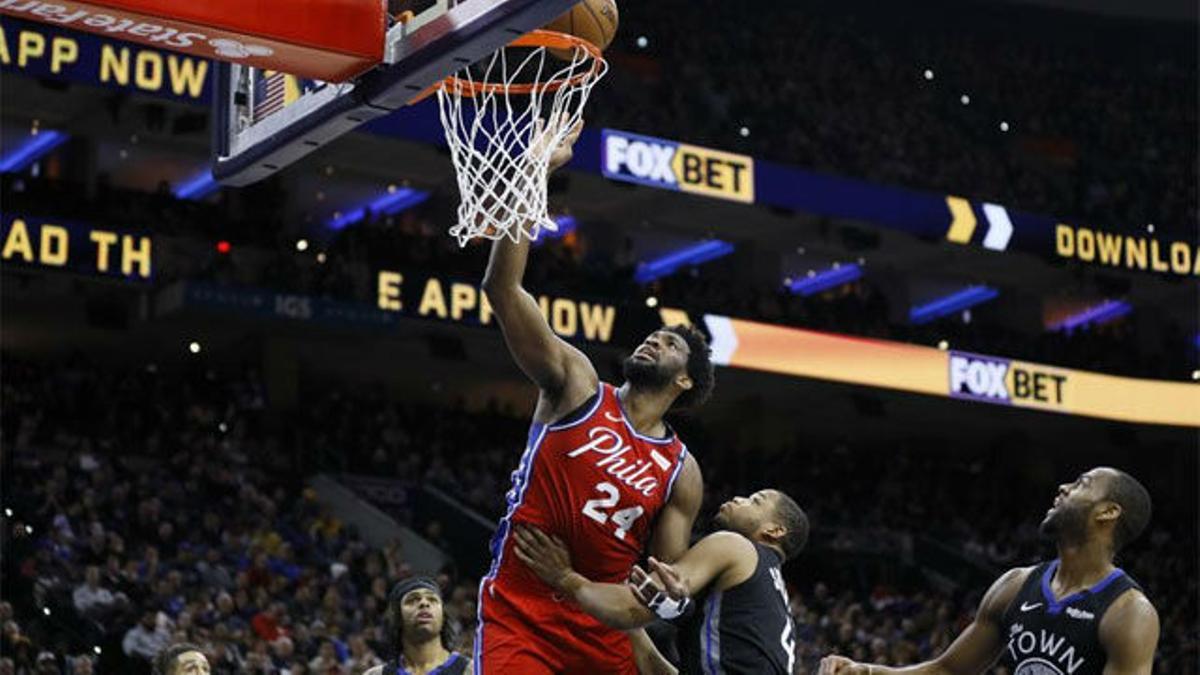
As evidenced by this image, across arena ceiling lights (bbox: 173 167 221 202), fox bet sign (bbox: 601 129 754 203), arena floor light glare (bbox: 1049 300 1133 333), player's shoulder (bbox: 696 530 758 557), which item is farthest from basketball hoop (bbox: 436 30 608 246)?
arena floor light glare (bbox: 1049 300 1133 333)

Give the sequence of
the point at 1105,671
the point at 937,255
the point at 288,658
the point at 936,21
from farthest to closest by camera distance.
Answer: the point at 936,21, the point at 937,255, the point at 288,658, the point at 1105,671

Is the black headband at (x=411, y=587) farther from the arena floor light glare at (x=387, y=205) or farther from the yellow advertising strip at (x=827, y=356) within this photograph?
the arena floor light glare at (x=387, y=205)

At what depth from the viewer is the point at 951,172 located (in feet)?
102

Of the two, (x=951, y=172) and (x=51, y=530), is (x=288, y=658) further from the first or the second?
(x=951, y=172)

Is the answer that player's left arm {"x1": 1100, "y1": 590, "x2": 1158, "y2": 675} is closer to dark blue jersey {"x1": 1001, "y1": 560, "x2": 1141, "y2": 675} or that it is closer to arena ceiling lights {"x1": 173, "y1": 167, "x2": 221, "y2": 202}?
dark blue jersey {"x1": 1001, "y1": 560, "x2": 1141, "y2": 675}

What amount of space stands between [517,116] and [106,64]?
49.0 feet

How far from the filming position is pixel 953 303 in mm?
34500

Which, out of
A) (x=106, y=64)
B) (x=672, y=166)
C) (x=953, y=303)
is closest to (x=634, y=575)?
(x=106, y=64)

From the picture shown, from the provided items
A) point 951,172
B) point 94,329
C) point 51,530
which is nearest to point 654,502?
point 51,530

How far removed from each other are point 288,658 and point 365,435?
30.9 feet

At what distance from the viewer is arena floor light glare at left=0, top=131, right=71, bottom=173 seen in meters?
27.7

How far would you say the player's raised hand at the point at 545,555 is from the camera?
20.9 ft

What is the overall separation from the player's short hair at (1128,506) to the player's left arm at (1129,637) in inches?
11.0

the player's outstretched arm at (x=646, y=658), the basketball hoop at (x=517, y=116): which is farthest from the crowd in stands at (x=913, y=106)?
the player's outstretched arm at (x=646, y=658)
